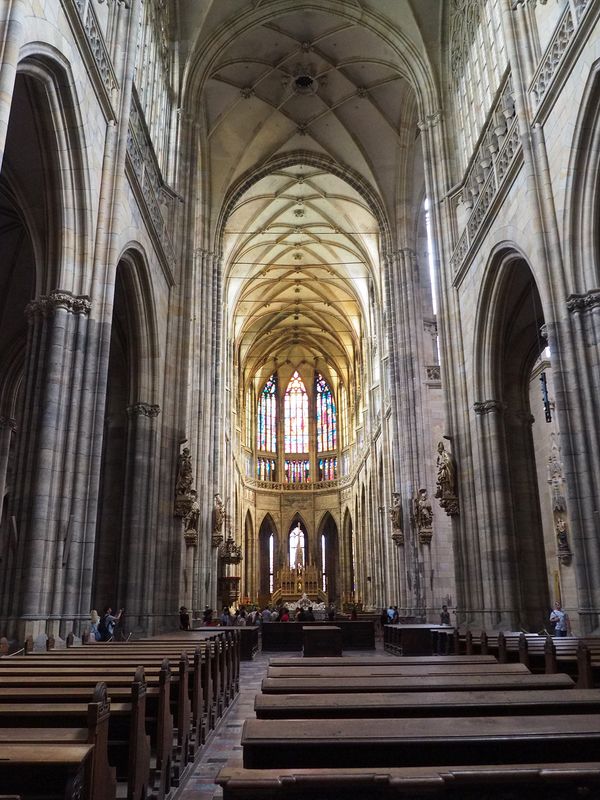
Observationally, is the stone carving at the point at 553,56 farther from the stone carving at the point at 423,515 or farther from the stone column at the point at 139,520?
the stone carving at the point at 423,515

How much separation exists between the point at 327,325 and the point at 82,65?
3665 centimetres

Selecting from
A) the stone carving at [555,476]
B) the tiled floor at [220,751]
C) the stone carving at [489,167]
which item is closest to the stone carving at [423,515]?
the stone carving at [555,476]

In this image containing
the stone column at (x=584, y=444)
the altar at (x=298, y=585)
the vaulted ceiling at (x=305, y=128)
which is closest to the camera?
the stone column at (x=584, y=444)

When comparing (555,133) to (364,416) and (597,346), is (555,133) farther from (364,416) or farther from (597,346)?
(364,416)

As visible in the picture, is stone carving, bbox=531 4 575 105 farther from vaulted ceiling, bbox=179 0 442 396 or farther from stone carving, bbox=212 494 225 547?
stone carving, bbox=212 494 225 547

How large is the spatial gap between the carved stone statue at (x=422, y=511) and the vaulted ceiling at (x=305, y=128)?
451 inches

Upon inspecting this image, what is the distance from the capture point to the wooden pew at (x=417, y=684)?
3785mm

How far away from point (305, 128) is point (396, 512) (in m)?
16.0

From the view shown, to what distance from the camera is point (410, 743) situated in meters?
2.54

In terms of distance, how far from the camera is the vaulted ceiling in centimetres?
2134

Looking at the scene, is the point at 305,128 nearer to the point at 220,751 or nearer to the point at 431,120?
the point at 431,120

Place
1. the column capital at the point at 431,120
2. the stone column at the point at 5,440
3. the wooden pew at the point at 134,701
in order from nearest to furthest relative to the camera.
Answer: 1. the wooden pew at the point at 134,701
2. the stone column at the point at 5,440
3. the column capital at the point at 431,120

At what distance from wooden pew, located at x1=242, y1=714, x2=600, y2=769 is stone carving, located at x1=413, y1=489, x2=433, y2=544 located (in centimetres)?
2107

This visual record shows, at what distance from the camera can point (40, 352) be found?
10.2 meters
